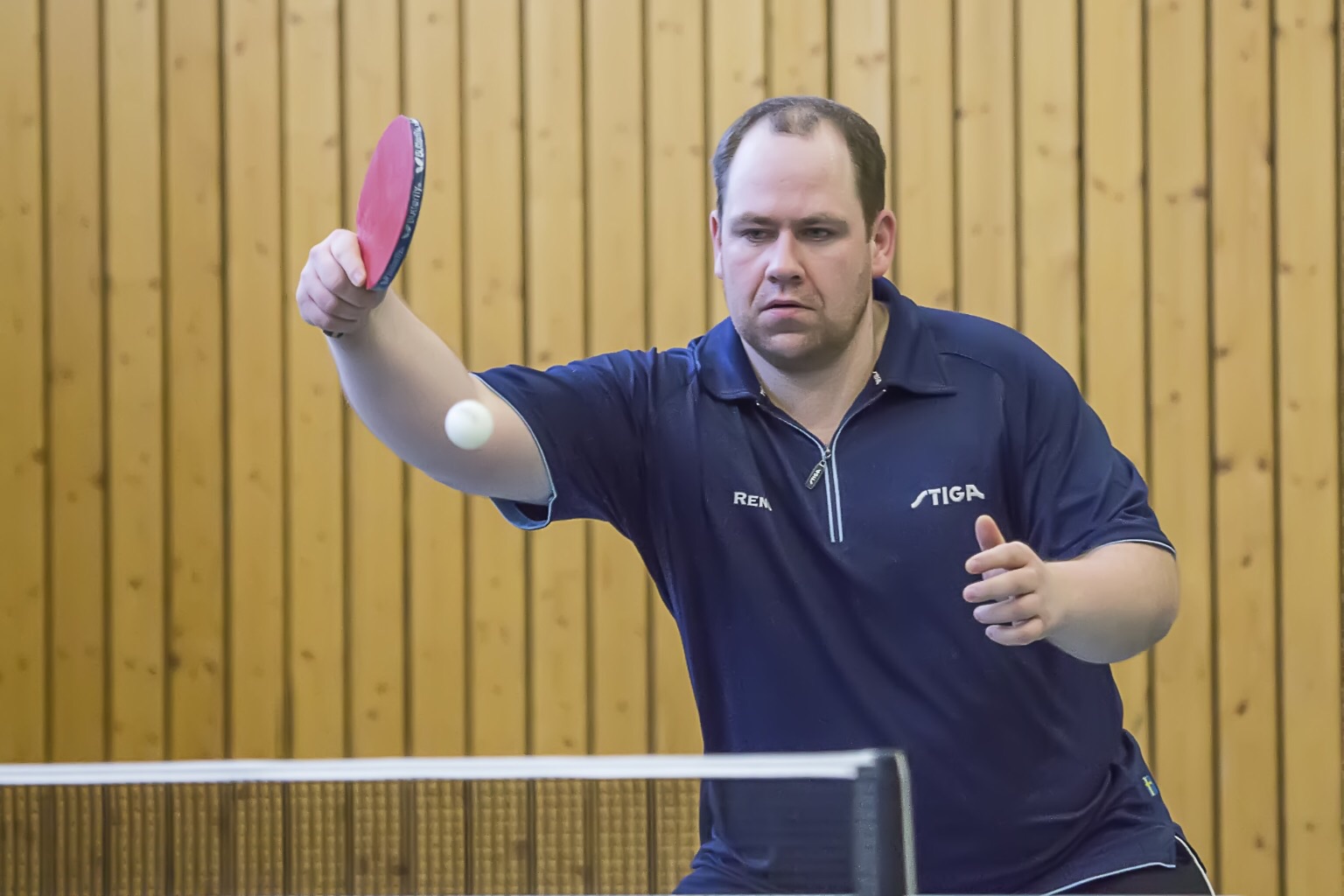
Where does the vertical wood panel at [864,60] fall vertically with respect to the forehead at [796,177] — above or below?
above

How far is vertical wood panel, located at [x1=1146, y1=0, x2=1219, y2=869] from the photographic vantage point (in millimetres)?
3221

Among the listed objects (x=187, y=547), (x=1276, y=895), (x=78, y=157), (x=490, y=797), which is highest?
(x=78, y=157)

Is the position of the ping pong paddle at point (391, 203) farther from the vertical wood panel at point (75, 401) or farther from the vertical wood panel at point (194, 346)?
the vertical wood panel at point (75, 401)

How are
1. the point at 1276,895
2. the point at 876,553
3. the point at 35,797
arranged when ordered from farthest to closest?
the point at 1276,895, the point at 876,553, the point at 35,797

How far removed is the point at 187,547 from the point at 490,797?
106cm

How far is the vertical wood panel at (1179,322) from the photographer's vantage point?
3.22 m

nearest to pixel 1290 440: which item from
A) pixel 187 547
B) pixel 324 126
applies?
pixel 324 126

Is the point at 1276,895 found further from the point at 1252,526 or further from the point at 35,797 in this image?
the point at 35,797

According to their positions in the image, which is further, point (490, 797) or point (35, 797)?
point (490, 797)

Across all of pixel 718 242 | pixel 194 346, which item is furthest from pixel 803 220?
pixel 194 346

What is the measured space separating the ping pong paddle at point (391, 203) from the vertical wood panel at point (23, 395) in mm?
2157

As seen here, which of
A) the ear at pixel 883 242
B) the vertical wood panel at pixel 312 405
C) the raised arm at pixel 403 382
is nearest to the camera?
the raised arm at pixel 403 382

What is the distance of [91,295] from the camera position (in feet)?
11.0

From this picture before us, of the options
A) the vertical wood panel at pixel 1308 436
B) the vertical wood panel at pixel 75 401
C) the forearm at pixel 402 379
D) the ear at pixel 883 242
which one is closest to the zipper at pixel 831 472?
the ear at pixel 883 242
